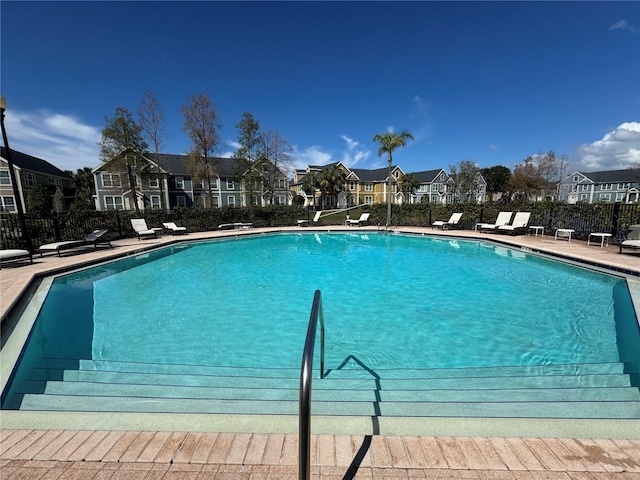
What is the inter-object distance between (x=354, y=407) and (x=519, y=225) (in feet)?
53.6

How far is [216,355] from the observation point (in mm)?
4328

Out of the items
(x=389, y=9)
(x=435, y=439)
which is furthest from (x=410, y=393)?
(x=389, y=9)

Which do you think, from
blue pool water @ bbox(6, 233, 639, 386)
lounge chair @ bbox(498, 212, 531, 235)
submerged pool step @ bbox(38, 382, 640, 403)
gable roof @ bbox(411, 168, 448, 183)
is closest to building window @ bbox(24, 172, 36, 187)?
blue pool water @ bbox(6, 233, 639, 386)

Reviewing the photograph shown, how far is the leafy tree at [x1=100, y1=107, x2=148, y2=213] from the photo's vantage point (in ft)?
73.6

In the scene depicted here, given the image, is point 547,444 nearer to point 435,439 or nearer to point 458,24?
point 435,439

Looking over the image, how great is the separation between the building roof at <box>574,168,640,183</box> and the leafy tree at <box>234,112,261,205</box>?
6694 cm

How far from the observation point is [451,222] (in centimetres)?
1834

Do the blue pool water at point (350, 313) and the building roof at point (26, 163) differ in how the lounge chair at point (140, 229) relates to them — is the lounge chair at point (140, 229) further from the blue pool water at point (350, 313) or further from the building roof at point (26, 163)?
the building roof at point (26, 163)

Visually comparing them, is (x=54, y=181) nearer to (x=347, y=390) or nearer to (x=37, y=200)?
(x=37, y=200)

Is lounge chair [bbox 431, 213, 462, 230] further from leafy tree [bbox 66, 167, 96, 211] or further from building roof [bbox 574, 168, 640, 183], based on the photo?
building roof [bbox 574, 168, 640, 183]

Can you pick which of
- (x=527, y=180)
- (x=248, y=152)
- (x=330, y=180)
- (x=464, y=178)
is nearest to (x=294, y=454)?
(x=248, y=152)

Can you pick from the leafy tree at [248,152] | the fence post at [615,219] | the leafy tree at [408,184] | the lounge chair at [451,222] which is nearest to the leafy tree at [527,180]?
the leafy tree at [408,184]

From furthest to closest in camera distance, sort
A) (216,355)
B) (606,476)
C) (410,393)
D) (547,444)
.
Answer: (216,355), (410,393), (547,444), (606,476)

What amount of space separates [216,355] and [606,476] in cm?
431
